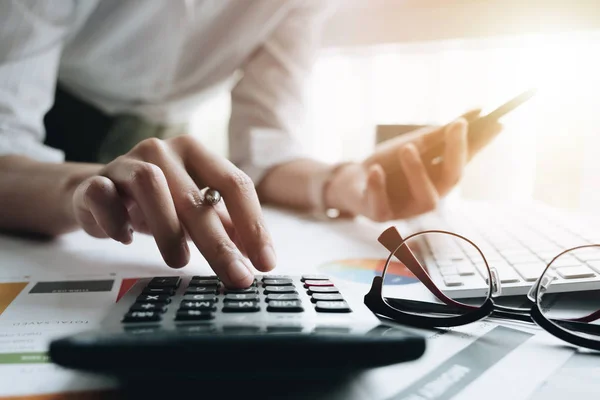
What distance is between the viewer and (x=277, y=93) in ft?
2.48

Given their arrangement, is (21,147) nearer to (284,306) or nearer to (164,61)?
(164,61)

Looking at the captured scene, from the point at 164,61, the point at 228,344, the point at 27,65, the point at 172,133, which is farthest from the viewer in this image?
the point at 172,133

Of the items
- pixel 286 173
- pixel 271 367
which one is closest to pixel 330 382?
pixel 271 367

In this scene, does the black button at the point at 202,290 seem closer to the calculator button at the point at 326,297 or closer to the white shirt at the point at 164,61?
the calculator button at the point at 326,297

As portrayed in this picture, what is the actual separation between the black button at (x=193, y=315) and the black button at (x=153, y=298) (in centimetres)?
2

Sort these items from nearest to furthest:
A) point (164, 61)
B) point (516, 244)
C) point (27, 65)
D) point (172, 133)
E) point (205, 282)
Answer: point (205, 282), point (516, 244), point (27, 65), point (164, 61), point (172, 133)

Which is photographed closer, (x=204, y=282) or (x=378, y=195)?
(x=204, y=282)

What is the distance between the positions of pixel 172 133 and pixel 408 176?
52 cm

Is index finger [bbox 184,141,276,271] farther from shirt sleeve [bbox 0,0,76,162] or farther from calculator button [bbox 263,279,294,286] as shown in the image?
shirt sleeve [bbox 0,0,76,162]

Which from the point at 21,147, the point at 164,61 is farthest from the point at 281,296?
the point at 164,61

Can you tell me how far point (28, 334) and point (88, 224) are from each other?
16 centimetres

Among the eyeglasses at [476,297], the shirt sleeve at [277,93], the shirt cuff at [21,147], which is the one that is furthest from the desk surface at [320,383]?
the shirt sleeve at [277,93]

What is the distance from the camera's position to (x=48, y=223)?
0.41 metres

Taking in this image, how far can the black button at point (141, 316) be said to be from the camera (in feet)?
0.63
